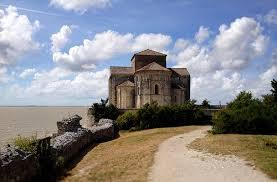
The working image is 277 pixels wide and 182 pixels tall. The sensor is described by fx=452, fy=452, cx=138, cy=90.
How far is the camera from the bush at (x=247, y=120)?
3114 centimetres

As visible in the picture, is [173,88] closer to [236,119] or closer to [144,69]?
[144,69]

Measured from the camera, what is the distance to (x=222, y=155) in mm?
20578

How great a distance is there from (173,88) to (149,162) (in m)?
39.3

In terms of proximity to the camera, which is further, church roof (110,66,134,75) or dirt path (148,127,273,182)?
church roof (110,66,134,75)

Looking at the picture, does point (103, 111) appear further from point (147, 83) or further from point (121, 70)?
point (121, 70)

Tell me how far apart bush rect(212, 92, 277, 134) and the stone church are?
904 inches

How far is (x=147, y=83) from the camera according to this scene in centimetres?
5525

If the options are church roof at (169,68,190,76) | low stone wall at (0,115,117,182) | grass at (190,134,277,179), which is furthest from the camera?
church roof at (169,68,190,76)

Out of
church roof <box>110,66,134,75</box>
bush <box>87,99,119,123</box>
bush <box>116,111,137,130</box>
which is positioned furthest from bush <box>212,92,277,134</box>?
church roof <box>110,66,134,75</box>

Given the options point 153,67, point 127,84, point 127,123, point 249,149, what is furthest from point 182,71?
point 249,149

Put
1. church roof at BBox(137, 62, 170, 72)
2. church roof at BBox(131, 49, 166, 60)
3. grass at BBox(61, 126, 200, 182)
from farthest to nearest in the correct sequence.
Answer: church roof at BBox(131, 49, 166, 60) → church roof at BBox(137, 62, 170, 72) → grass at BBox(61, 126, 200, 182)

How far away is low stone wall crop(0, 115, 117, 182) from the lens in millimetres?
13422

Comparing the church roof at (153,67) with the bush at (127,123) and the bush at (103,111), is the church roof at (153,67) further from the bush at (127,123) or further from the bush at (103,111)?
the bush at (127,123)

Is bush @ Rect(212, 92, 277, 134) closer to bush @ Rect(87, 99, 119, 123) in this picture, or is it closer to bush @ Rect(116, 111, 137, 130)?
bush @ Rect(116, 111, 137, 130)
